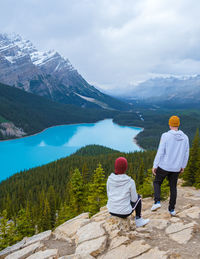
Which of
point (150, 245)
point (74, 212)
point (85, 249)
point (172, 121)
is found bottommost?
point (74, 212)

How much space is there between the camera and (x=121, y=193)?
725 centimetres

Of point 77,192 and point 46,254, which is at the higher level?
point 46,254

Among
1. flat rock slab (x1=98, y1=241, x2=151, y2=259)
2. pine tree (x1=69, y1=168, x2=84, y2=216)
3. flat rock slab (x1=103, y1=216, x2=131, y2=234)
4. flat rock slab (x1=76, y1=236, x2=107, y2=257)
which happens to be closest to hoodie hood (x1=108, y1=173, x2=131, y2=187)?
flat rock slab (x1=103, y1=216, x2=131, y2=234)

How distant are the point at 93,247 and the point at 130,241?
4.28 ft

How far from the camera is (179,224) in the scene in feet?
27.0

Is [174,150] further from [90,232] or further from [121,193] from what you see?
[90,232]

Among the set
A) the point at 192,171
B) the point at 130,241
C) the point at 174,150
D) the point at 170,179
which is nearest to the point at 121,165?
the point at 174,150

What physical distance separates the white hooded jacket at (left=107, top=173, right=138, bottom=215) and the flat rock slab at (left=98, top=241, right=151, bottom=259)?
1034 mm

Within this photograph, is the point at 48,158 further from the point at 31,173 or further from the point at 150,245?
the point at 150,245

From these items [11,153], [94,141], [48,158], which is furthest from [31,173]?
[94,141]

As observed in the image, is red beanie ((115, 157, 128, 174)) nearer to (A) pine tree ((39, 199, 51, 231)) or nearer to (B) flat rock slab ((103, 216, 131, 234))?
(B) flat rock slab ((103, 216, 131, 234))

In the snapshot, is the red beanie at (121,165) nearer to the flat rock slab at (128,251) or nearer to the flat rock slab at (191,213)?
the flat rock slab at (128,251)

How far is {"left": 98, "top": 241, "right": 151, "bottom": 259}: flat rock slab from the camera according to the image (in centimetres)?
652

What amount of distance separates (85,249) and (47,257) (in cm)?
190
